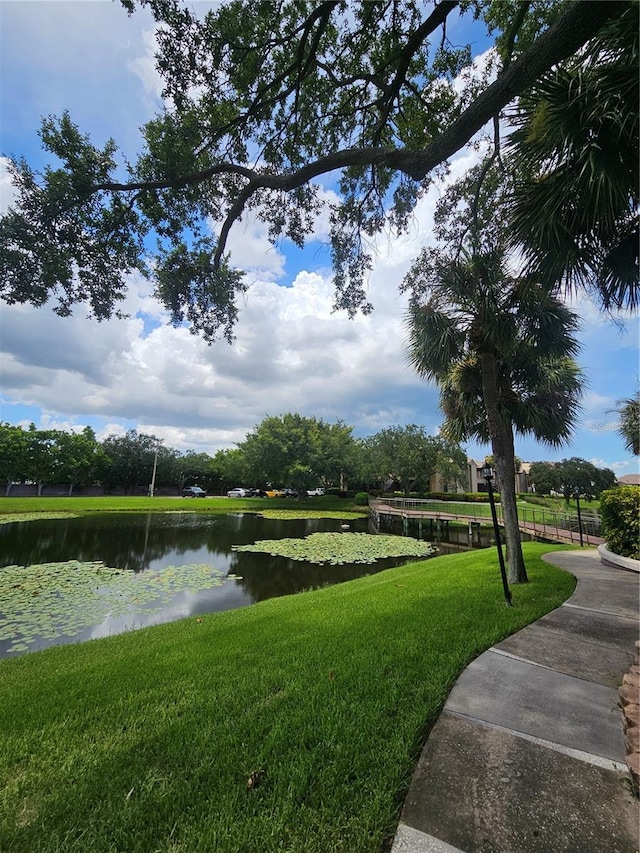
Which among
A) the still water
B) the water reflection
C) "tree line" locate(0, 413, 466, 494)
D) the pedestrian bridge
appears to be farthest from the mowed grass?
"tree line" locate(0, 413, 466, 494)

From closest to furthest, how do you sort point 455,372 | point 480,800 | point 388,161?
1. point 480,800
2. point 388,161
3. point 455,372

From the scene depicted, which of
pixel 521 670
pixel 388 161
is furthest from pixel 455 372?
pixel 521 670

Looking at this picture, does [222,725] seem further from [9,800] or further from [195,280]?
[195,280]

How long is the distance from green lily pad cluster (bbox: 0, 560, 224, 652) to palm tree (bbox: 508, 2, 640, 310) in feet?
26.1

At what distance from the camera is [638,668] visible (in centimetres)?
228

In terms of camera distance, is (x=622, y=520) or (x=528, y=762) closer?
(x=528, y=762)

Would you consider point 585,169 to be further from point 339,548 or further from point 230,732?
point 339,548

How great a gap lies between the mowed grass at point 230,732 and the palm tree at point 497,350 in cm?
339

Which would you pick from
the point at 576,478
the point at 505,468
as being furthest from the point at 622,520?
the point at 576,478

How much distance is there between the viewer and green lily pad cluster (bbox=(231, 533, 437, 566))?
37.4ft

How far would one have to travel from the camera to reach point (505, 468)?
6262 millimetres

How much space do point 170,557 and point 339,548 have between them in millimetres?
5700

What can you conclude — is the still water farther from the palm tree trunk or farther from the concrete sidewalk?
the concrete sidewalk

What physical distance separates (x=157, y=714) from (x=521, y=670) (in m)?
2.86
